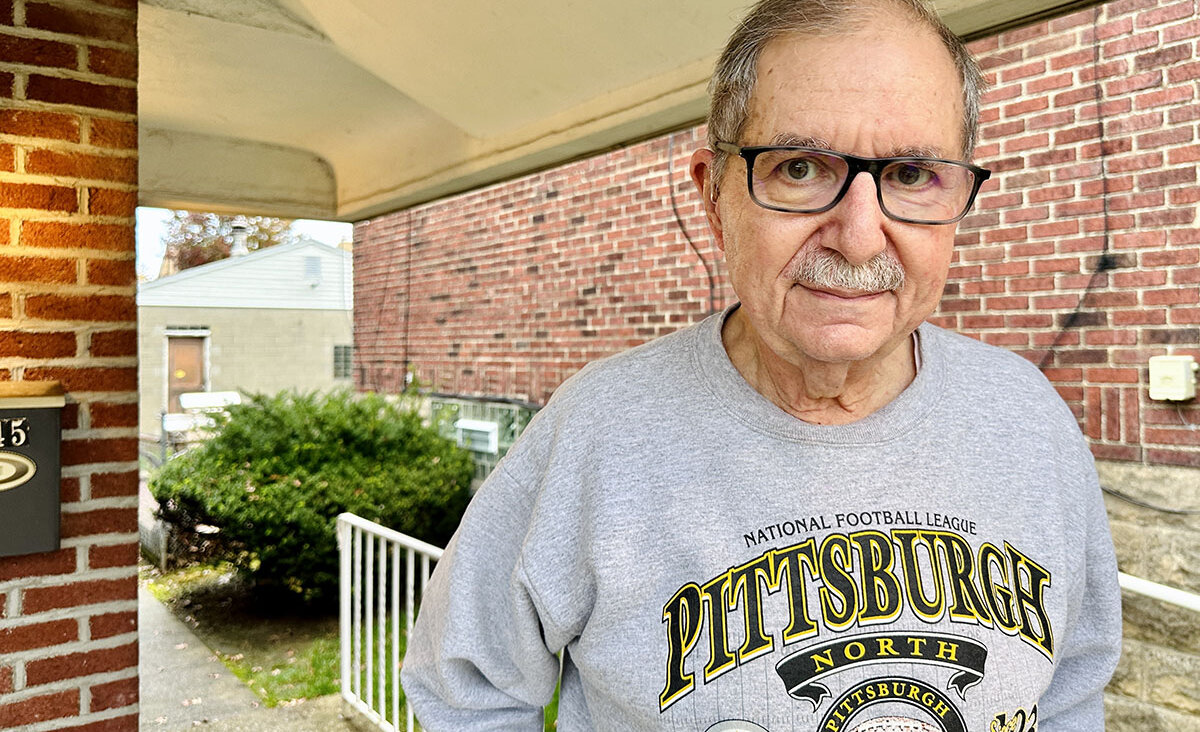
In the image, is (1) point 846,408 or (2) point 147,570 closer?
(1) point 846,408

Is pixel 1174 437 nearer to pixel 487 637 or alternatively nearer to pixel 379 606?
pixel 487 637

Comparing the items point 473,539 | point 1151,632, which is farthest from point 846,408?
point 1151,632

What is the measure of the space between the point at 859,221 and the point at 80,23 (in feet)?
6.90

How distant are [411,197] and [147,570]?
548 centimetres

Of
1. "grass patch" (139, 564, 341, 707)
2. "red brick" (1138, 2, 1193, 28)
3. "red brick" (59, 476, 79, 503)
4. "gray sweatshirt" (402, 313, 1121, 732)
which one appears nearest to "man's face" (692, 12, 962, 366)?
"gray sweatshirt" (402, 313, 1121, 732)

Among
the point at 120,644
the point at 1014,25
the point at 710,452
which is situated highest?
the point at 1014,25

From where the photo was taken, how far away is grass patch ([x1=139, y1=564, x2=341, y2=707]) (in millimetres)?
4879

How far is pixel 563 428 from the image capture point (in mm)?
1038

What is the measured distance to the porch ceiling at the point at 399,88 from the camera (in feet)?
7.97

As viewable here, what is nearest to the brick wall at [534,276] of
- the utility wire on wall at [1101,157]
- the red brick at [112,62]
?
the utility wire on wall at [1101,157]

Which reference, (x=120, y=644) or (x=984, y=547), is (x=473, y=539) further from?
(x=120, y=644)

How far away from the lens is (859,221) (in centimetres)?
86

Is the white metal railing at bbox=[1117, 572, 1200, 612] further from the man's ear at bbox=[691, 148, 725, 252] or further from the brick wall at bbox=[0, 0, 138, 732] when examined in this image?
the brick wall at bbox=[0, 0, 138, 732]

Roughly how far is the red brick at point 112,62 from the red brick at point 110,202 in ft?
0.97
